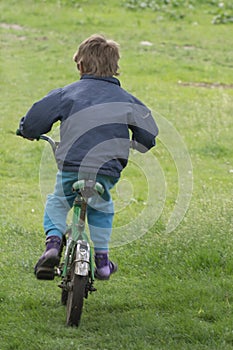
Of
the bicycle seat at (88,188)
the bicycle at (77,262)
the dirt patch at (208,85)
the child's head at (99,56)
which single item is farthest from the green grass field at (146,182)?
the child's head at (99,56)

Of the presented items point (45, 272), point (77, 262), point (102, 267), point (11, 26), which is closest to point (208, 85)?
point (11, 26)

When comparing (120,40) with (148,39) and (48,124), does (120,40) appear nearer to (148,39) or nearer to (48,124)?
(148,39)

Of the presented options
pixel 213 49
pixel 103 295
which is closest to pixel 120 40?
pixel 213 49

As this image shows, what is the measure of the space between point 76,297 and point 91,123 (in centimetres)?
107

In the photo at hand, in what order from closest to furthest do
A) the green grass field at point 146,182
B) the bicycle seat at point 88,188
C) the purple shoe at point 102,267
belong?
the bicycle seat at point 88,188, the green grass field at point 146,182, the purple shoe at point 102,267

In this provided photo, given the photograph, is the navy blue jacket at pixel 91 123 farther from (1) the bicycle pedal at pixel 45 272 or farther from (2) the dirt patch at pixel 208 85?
(2) the dirt patch at pixel 208 85

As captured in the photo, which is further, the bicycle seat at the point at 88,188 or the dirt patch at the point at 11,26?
the dirt patch at the point at 11,26

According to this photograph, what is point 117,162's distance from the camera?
18.2 feet

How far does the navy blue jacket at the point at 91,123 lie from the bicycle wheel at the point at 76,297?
674mm

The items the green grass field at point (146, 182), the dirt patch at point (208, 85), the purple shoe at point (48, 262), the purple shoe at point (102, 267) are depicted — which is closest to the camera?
the purple shoe at point (48, 262)

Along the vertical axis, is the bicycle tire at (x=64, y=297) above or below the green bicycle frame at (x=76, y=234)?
below

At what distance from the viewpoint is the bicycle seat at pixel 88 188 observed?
5.26m

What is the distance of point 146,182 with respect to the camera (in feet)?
36.3

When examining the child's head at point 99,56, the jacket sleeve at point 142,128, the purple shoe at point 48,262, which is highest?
the child's head at point 99,56
